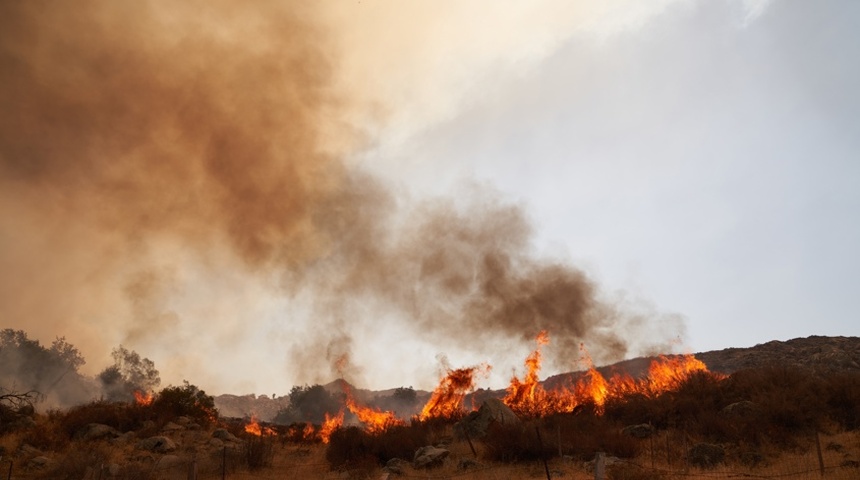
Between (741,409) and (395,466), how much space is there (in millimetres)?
14946

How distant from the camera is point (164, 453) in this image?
23.8 m

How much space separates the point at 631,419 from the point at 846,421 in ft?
27.1

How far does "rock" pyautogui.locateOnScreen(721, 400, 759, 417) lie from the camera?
2269cm

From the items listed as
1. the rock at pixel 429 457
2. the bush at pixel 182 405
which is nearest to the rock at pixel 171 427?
the bush at pixel 182 405

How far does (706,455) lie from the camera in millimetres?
18594

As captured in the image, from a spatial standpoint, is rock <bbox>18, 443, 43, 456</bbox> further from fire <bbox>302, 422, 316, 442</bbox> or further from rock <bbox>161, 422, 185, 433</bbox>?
fire <bbox>302, 422, 316, 442</bbox>

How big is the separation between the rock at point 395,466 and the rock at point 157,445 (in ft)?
33.7

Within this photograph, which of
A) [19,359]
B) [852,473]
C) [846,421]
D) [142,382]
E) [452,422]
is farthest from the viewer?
[142,382]

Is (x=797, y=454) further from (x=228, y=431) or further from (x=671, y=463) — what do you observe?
(x=228, y=431)

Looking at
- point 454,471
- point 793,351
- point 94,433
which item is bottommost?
point 454,471

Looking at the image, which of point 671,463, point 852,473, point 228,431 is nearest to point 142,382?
point 228,431

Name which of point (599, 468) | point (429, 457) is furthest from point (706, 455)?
point (429, 457)

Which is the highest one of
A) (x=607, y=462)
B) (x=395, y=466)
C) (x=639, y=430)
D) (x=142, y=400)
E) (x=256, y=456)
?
(x=142, y=400)

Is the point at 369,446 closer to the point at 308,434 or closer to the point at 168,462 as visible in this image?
the point at 168,462
